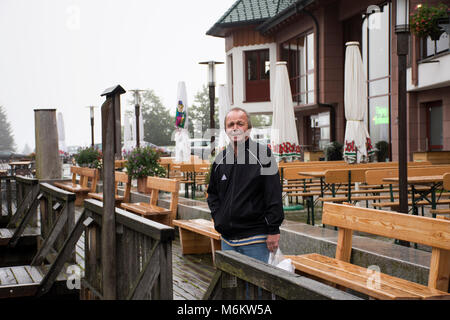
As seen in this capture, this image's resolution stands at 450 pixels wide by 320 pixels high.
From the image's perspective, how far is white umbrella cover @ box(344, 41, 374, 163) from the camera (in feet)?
37.6

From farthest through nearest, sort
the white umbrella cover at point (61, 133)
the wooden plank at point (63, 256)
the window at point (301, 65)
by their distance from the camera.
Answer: the white umbrella cover at point (61, 133) → the window at point (301, 65) → the wooden plank at point (63, 256)

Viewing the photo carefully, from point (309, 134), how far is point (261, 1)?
7.99m

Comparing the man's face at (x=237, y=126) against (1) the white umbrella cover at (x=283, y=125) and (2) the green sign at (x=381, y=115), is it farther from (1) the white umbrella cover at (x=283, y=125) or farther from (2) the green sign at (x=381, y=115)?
(2) the green sign at (x=381, y=115)

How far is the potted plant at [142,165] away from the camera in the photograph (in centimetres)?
1300

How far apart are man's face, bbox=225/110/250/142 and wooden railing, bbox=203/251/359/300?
113 cm

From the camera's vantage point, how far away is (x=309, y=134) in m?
28.6

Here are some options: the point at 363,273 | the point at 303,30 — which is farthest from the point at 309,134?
the point at 363,273

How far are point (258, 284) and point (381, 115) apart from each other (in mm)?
18407

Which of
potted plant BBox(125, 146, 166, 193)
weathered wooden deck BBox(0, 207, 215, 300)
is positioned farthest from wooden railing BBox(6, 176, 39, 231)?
potted plant BBox(125, 146, 166, 193)

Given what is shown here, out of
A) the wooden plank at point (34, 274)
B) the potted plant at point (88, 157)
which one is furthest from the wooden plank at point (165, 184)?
the potted plant at point (88, 157)

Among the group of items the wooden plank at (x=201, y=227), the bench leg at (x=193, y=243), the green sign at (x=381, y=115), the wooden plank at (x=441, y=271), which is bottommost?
the bench leg at (x=193, y=243)

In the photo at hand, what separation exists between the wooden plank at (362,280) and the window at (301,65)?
68.3ft

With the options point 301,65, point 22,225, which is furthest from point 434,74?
point 22,225

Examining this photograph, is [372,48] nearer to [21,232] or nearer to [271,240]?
[21,232]
